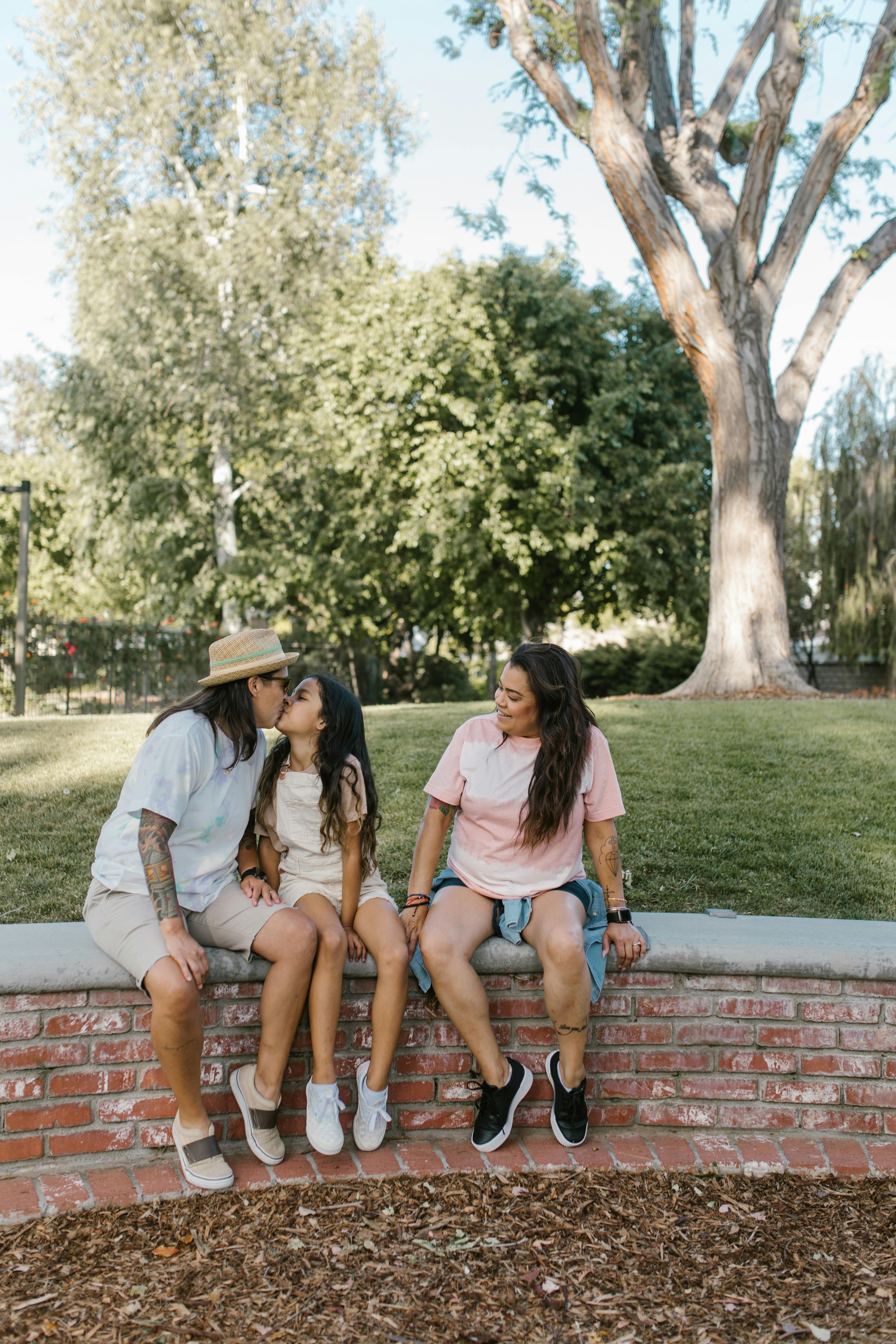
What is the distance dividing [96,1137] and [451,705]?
6831 millimetres

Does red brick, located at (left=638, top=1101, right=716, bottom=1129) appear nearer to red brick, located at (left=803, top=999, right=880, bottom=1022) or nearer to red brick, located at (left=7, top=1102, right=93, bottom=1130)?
red brick, located at (left=803, top=999, right=880, bottom=1022)

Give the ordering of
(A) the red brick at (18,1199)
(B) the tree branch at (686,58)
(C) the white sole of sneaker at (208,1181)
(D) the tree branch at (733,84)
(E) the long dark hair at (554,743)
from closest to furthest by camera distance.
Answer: (A) the red brick at (18,1199) → (C) the white sole of sneaker at (208,1181) → (E) the long dark hair at (554,743) → (D) the tree branch at (733,84) → (B) the tree branch at (686,58)

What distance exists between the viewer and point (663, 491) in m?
15.7

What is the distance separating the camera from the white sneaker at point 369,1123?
2859mm

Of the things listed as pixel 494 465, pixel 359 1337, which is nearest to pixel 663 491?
pixel 494 465

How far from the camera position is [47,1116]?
8.90 ft

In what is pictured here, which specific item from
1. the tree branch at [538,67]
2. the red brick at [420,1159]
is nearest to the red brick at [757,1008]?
the red brick at [420,1159]

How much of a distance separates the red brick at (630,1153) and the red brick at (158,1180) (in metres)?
1.19

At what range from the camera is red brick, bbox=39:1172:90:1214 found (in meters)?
2.58

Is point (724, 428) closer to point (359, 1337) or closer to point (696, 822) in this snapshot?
point (696, 822)

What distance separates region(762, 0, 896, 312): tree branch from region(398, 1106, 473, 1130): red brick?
9915 mm

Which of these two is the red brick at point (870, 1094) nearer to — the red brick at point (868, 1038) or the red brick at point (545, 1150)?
the red brick at point (868, 1038)

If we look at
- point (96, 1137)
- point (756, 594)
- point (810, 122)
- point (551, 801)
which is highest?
point (810, 122)

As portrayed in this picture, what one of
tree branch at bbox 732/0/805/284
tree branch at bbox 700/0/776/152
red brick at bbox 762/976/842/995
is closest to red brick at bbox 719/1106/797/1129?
red brick at bbox 762/976/842/995
